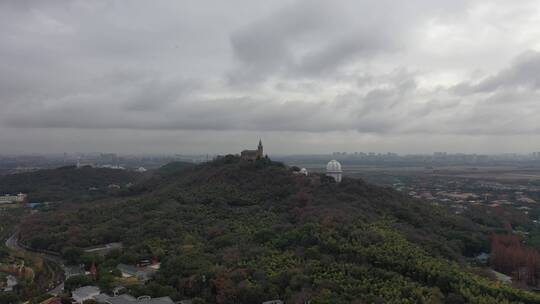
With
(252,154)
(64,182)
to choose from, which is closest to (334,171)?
(252,154)

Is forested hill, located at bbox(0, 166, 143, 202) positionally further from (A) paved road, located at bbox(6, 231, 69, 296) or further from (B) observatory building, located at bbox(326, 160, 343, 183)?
(B) observatory building, located at bbox(326, 160, 343, 183)

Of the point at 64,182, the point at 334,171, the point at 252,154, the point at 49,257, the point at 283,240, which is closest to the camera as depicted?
the point at 283,240

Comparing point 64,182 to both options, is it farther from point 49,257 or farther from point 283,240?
point 283,240

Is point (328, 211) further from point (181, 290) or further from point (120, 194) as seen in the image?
point (120, 194)

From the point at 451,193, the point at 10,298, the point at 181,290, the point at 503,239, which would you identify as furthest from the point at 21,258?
the point at 451,193

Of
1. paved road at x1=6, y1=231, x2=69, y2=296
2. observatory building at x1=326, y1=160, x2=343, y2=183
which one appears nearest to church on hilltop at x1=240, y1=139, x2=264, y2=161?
observatory building at x1=326, y1=160, x2=343, y2=183
